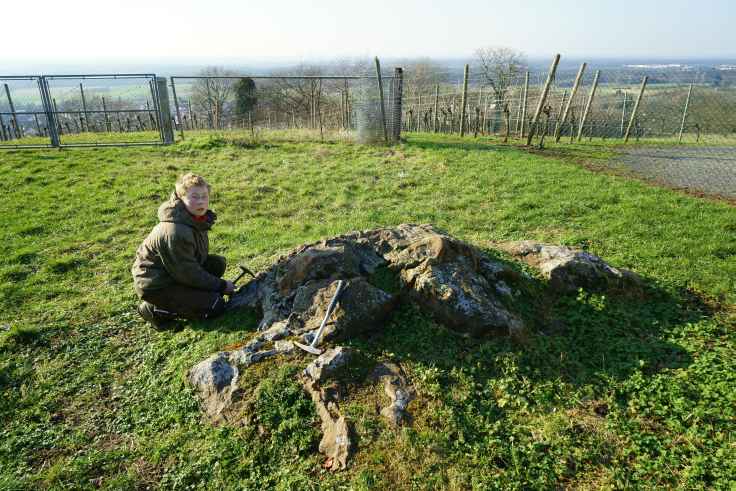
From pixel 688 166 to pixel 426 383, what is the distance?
446 inches

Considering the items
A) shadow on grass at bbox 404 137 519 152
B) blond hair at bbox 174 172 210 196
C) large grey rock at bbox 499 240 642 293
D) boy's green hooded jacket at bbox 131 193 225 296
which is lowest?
shadow on grass at bbox 404 137 519 152

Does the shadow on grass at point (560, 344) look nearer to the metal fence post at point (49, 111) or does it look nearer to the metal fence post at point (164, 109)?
the metal fence post at point (164, 109)

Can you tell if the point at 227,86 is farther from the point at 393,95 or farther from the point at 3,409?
the point at 3,409

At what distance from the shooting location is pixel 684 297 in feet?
16.8

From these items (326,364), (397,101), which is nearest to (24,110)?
(397,101)

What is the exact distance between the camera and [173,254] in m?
4.39

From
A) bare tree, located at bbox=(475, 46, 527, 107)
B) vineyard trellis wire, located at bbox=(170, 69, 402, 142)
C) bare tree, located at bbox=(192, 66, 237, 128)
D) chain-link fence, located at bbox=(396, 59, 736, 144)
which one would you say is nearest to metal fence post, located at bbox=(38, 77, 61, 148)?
vineyard trellis wire, located at bbox=(170, 69, 402, 142)

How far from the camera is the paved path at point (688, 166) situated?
959 centimetres

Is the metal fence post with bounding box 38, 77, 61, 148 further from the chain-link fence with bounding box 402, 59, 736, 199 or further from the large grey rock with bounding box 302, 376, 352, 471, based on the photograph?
the large grey rock with bounding box 302, 376, 352, 471

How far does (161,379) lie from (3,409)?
4.38 feet

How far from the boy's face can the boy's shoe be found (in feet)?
3.79

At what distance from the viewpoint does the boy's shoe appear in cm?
480

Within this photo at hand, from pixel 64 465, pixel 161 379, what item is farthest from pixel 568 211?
pixel 64 465

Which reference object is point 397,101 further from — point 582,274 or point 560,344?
point 560,344
